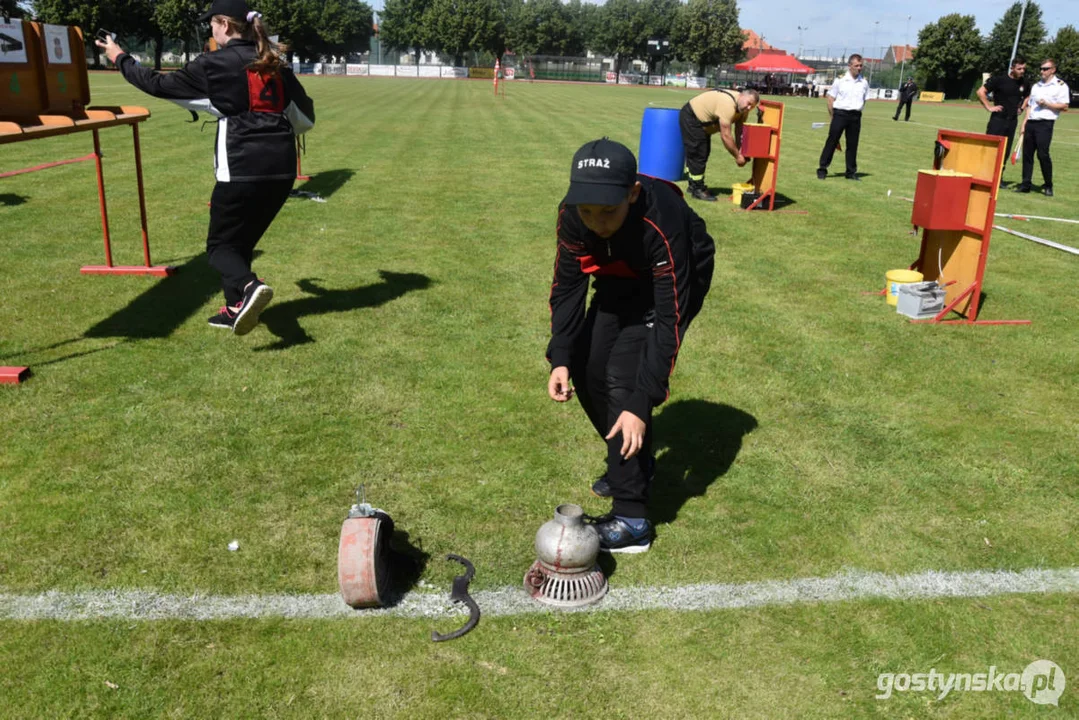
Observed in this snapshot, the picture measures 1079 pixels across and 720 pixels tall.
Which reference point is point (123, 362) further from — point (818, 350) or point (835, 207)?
point (835, 207)

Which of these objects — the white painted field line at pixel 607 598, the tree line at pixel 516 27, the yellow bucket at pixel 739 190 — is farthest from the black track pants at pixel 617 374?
the tree line at pixel 516 27

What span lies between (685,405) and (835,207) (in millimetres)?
8239

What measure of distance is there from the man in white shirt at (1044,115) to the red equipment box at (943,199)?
26.8 feet

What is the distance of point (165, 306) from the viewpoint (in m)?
6.82

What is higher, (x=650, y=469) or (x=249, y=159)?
(x=249, y=159)

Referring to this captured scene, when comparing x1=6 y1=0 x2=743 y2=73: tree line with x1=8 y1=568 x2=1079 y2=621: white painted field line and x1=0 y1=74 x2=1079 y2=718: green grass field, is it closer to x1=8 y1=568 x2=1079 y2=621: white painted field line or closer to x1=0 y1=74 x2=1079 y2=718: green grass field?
x1=0 y1=74 x2=1079 y2=718: green grass field

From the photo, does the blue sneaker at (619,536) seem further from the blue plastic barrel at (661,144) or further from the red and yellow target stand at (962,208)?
the blue plastic barrel at (661,144)

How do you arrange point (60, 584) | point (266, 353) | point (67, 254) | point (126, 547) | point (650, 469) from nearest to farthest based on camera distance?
point (60, 584), point (126, 547), point (650, 469), point (266, 353), point (67, 254)

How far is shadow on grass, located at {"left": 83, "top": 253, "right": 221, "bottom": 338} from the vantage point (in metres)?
6.22

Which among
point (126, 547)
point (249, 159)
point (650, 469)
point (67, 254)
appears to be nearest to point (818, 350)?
point (650, 469)

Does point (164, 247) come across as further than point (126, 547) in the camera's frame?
Yes

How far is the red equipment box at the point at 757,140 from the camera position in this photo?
11484 mm

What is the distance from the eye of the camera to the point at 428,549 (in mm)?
3646

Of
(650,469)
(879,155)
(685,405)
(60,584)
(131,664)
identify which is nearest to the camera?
(131,664)
